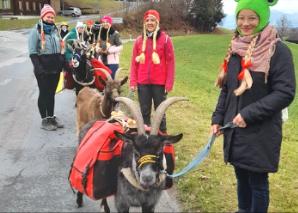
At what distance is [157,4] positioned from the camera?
6481 centimetres

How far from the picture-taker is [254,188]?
4410 mm

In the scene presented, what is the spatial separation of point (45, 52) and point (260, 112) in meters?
6.08

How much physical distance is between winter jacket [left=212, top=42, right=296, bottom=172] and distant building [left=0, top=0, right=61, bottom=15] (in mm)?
81584

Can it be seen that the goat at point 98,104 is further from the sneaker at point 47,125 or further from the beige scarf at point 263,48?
the beige scarf at point 263,48

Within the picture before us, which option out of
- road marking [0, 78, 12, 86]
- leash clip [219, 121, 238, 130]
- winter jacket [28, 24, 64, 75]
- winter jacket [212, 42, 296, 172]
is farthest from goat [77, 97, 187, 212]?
road marking [0, 78, 12, 86]

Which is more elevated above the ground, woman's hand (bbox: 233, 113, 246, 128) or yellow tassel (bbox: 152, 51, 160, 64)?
woman's hand (bbox: 233, 113, 246, 128)

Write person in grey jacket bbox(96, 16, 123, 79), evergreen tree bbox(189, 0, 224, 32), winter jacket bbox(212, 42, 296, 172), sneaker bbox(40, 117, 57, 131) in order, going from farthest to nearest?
1. evergreen tree bbox(189, 0, 224, 32)
2. person in grey jacket bbox(96, 16, 123, 79)
3. sneaker bbox(40, 117, 57, 131)
4. winter jacket bbox(212, 42, 296, 172)

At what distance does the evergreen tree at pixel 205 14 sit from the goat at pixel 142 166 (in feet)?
207

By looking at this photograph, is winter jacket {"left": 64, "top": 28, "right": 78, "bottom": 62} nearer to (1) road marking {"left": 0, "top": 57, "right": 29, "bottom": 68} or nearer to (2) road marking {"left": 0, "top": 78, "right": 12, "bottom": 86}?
(2) road marking {"left": 0, "top": 78, "right": 12, "bottom": 86}

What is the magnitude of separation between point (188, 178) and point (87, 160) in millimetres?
2055

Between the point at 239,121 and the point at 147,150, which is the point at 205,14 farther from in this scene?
the point at 239,121

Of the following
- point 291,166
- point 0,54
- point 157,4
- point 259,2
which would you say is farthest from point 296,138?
point 157,4

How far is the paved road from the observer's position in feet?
19.2

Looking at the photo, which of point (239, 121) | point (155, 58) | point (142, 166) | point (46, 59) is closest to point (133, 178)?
point (142, 166)
